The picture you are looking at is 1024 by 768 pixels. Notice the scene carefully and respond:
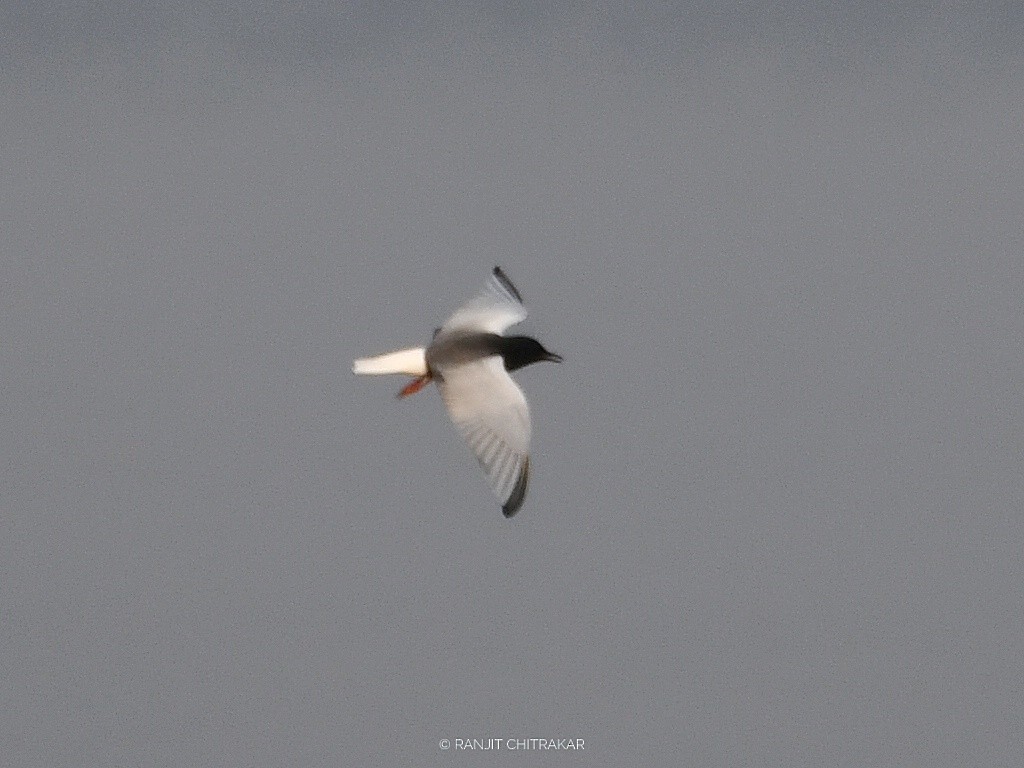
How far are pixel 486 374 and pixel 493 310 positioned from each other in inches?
102

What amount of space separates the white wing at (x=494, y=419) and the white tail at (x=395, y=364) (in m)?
0.52

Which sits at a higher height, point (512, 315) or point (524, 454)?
point (512, 315)

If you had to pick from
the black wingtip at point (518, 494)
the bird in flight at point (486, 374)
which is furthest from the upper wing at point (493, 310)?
the black wingtip at point (518, 494)

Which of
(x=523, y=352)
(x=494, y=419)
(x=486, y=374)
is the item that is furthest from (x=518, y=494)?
(x=523, y=352)

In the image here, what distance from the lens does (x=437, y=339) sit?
37656 mm

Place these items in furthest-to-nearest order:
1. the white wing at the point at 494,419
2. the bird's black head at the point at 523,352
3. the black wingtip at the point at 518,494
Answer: the bird's black head at the point at 523,352
the white wing at the point at 494,419
the black wingtip at the point at 518,494

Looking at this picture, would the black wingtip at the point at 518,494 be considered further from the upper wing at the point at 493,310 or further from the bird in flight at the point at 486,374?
the upper wing at the point at 493,310

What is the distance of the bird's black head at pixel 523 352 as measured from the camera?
37125mm

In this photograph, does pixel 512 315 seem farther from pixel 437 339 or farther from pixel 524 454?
pixel 524 454

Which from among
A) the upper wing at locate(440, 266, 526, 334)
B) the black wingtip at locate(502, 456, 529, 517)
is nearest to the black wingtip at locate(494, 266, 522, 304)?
the upper wing at locate(440, 266, 526, 334)

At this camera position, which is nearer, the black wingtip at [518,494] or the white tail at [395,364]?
the black wingtip at [518,494]

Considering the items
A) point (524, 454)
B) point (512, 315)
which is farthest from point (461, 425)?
point (512, 315)

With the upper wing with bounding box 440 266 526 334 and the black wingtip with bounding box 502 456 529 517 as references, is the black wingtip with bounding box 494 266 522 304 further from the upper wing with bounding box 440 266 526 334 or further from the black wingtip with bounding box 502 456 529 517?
the black wingtip with bounding box 502 456 529 517

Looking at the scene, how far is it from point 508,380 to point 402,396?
136 centimetres
